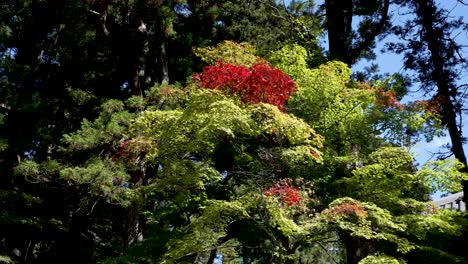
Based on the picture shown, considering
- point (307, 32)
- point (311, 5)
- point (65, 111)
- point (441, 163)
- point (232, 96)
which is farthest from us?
point (65, 111)

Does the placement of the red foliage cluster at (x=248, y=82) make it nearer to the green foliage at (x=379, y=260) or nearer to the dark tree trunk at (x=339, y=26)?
the green foliage at (x=379, y=260)

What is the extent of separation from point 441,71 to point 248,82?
479 cm

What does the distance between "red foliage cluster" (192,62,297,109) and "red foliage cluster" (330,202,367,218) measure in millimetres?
1543

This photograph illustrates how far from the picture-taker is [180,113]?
6.21m

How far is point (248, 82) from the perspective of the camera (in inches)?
244

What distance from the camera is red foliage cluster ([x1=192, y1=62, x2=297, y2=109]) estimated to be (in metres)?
6.17

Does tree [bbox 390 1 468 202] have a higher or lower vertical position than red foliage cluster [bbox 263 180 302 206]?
higher

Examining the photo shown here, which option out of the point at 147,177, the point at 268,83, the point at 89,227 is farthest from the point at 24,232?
the point at 268,83

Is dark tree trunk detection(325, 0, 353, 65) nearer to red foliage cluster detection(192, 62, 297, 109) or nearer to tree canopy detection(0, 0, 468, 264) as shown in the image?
tree canopy detection(0, 0, 468, 264)

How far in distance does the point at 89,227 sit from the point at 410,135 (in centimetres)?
956

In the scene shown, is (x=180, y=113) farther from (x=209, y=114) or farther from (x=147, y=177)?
(x=147, y=177)

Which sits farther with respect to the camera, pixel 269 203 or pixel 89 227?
pixel 89 227

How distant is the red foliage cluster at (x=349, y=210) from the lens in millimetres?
5793

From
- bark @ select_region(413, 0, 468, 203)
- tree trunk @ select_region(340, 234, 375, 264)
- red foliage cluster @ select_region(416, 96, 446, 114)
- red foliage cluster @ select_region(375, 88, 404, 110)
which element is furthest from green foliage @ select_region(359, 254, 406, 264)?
bark @ select_region(413, 0, 468, 203)
